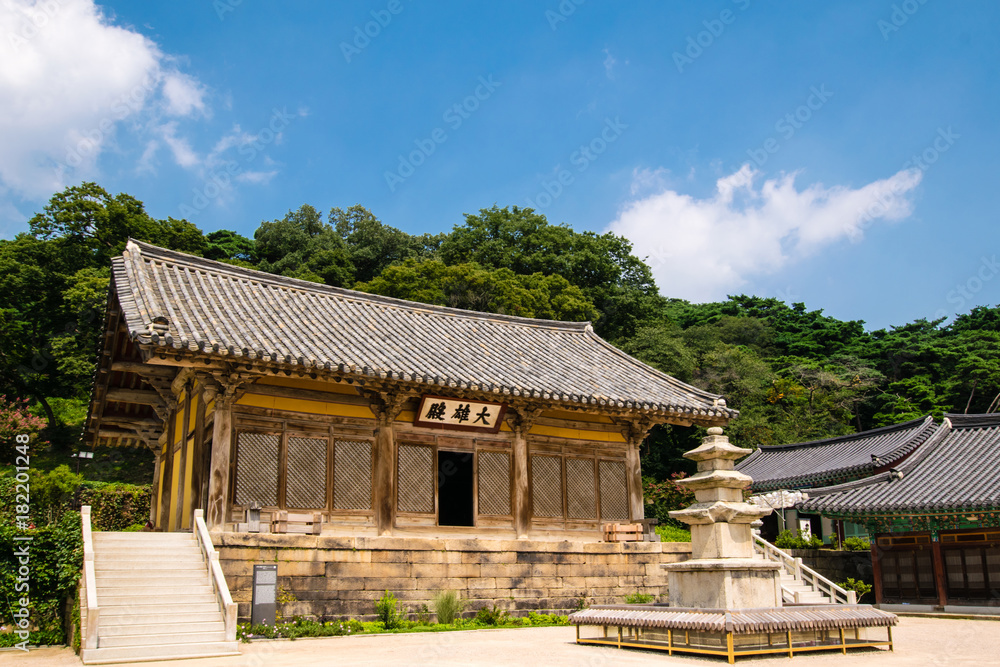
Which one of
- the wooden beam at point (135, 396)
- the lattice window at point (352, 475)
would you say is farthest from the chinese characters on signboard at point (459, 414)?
the wooden beam at point (135, 396)

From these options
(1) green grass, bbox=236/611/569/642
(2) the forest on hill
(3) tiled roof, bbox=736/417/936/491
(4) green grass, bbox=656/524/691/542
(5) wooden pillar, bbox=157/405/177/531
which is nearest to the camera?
(1) green grass, bbox=236/611/569/642

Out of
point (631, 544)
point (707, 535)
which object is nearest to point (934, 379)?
point (631, 544)

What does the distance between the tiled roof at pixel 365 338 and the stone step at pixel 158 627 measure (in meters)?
4.10

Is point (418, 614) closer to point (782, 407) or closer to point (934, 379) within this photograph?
point (782, 407)

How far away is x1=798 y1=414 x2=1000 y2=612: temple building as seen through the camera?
17750mm

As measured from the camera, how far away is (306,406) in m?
14.5

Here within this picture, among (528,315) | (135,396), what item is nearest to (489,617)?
(135,396)

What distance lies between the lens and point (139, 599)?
10.4 meters

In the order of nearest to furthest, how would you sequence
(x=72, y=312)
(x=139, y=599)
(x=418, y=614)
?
(x=139, y=599) < (x=418, y=614) < (x=72, y=312)

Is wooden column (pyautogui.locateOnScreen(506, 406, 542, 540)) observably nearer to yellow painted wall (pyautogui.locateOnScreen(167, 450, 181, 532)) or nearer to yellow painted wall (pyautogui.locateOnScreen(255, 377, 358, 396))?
yellow painted wall (pyautogui.locateOnScreen(255, 377, 358, 396))

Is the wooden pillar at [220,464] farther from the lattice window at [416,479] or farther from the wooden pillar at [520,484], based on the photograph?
the wooden pillar at [520,484]

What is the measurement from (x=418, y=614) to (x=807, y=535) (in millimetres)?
18641

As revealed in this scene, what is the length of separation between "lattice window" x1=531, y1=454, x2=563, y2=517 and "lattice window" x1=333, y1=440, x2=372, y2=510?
3.87 m

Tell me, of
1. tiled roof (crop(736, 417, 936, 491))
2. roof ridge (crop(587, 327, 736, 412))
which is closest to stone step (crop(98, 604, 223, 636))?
roof ridge (crop(587, 327, 736, 412))
